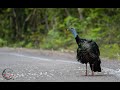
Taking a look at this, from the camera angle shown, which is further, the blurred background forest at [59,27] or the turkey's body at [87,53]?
the blurred background forest at [59,27]

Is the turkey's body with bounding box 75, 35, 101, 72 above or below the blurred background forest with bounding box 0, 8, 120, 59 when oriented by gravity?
below

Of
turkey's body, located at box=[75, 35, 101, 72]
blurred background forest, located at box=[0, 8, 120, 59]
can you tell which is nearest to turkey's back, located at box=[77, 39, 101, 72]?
turkey's body, located at box=[75, 35, 101, 72]

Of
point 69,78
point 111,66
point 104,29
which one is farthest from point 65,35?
point 69,78

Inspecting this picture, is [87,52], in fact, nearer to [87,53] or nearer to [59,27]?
[87,53]

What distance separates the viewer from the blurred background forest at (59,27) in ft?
79.8

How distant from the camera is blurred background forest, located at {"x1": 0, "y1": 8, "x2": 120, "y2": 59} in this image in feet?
79.8

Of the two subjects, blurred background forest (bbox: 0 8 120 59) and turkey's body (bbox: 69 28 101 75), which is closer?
turkey's body (bbox: 69 28 101 75)

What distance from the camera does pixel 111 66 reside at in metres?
16.1

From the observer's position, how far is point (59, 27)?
30391 mm

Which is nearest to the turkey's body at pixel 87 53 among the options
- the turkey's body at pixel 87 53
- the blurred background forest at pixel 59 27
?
the turkey's body at pixel 87 53

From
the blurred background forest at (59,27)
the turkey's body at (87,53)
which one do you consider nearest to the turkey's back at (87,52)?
the turkey's body at (87,53)

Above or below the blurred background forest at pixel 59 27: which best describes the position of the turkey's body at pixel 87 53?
below

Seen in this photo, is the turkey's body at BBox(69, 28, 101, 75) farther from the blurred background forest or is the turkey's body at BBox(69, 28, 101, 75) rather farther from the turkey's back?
the blurred background forest

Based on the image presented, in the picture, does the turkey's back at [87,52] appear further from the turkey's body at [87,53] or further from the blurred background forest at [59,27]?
the blurred background forest at [59,27]
